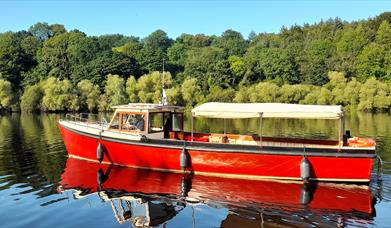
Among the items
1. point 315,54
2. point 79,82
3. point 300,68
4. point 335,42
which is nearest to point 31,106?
point 79,82

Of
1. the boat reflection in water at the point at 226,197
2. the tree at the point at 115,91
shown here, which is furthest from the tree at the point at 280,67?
the boat reflection in water at the point at 226,197

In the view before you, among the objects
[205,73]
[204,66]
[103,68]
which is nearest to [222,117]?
[103,68]

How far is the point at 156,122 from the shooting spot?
2017 cm

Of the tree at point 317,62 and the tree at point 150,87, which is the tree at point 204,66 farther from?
the tree at point 317,62

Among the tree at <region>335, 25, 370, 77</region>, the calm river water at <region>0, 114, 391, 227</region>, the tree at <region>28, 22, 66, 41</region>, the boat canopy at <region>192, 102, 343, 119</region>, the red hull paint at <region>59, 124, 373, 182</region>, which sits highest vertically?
the tree at <region>28, 22, 66, 41</region>

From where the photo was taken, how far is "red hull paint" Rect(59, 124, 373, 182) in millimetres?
16359

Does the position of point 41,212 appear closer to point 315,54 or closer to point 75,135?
point 75,135

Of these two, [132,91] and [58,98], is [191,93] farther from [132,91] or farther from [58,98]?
[58,98]

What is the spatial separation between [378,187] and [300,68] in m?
85.0

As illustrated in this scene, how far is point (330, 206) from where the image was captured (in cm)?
1417

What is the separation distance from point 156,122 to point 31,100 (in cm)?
6700

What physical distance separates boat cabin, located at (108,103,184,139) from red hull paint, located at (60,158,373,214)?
1980mm

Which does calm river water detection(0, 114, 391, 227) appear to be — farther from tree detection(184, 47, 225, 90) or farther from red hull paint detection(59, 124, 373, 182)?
tree detection(184, 47, 225, 90)

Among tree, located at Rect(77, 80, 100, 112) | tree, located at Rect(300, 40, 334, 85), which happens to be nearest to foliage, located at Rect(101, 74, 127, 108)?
tree, located at Rect(77, 80, 100, 112)
